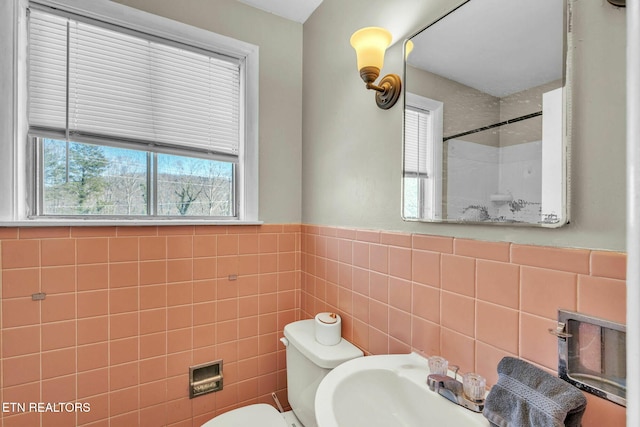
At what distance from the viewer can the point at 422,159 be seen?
101 cm

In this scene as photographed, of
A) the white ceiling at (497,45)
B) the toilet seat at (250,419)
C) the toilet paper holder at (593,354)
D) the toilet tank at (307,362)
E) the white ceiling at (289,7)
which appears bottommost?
the toilet seat at (250,419)

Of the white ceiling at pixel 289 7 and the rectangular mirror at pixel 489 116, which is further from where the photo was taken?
the white ceiling at pixel 289 7

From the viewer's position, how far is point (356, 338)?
4.28 feet

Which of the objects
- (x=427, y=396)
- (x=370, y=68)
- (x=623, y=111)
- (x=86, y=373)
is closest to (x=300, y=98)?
(x=370, y=68)

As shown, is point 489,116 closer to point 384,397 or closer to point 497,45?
point 497,45

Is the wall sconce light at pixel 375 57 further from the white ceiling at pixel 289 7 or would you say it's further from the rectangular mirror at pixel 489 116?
the white ceiling at pixel 289 7

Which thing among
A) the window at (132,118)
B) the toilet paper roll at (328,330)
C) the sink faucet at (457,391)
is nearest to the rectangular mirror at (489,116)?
the sink faucet at (457,391)

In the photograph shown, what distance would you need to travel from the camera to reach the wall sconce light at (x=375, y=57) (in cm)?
106

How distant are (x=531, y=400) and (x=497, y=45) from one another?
0.89 metres

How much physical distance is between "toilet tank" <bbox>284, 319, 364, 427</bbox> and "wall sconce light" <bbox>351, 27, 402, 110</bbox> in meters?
1.05

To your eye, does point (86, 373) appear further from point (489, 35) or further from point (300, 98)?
point (489, 35)

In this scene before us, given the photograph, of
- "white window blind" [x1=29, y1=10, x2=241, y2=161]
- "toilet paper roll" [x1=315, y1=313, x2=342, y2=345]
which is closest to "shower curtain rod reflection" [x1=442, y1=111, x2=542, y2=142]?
"toilet paper roll" [x1=315, y1=313, x2=342, y2=345]

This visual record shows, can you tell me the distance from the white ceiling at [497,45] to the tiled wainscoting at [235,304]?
45 centimetres
